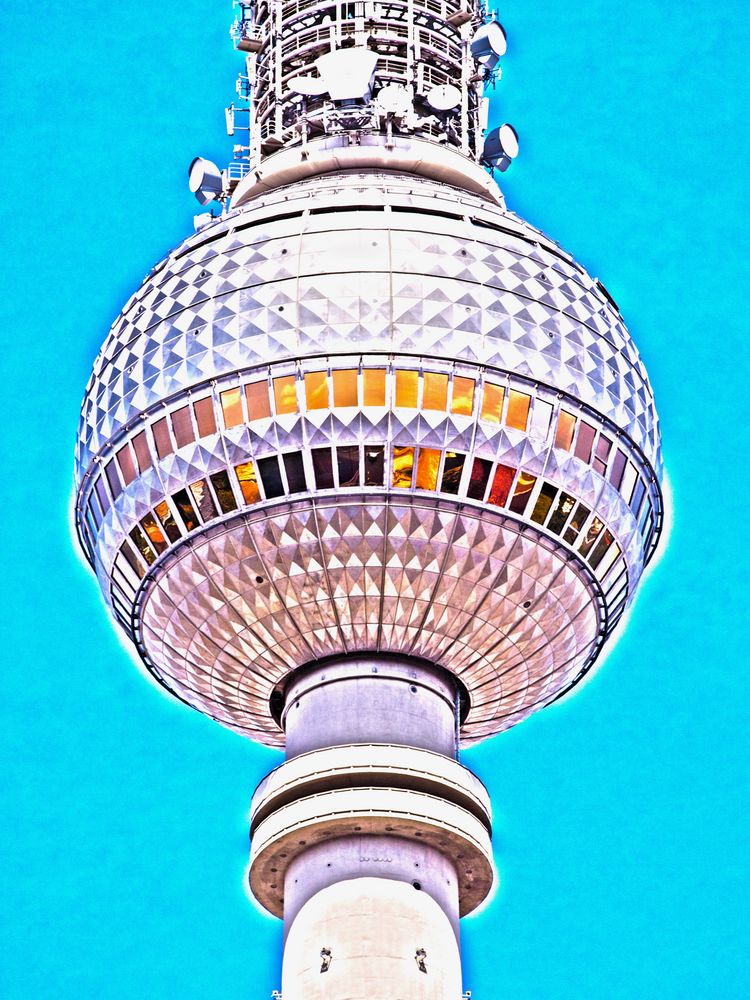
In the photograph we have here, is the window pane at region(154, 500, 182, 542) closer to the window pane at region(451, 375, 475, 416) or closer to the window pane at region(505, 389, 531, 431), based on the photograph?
the window pane at region(451, 375, 475, 416)

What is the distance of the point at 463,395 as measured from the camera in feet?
164

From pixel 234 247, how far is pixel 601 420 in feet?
35.7

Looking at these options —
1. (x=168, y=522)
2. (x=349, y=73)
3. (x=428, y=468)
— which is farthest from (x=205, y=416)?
(x=349, y=73)

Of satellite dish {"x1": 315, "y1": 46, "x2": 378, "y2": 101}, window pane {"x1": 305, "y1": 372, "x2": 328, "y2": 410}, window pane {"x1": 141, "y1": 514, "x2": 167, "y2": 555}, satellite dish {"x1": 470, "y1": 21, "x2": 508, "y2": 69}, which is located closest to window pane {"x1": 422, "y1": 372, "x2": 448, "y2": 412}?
window pane {"x1": 305, "y1": 372, "x2": 328, "y2": 410}

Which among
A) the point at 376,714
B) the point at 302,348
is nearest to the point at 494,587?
the point at 376,714

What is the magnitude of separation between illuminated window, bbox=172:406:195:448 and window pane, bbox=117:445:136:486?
1700 mm

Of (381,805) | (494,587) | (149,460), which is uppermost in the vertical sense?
(149,460)

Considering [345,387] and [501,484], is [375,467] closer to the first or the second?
[345,387]

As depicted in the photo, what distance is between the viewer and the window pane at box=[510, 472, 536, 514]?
50.1 metres

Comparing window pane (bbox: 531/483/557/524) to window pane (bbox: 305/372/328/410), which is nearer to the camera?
window pane (bbox: 305/372/328/410)

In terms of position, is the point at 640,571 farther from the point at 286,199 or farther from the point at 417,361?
the point at 286,199

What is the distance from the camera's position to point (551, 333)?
52.1 metres

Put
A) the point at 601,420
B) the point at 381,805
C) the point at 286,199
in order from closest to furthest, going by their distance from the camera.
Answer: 1. the point at 381,805
2. the point at 601,420
3. the point at 286,199

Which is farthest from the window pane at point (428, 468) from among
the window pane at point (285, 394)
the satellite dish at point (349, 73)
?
the satellite dish at point (349, 73)
